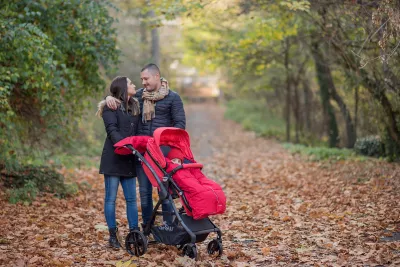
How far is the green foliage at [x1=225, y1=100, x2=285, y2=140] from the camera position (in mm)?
25277

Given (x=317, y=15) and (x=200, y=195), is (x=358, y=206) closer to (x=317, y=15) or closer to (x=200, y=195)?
(x=200, y=195)

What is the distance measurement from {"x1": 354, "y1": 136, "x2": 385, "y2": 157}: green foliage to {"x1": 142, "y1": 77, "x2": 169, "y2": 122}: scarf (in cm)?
855

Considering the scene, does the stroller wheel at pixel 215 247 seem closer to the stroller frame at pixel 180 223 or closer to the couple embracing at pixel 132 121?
the stroller frame at pixel 180 223

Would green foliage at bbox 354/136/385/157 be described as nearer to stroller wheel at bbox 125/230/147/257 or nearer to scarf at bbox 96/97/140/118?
scarf at bbox 96/97/140/118

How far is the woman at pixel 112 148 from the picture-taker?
6113 millimetres

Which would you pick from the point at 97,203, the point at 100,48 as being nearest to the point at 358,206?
the point at 97,203

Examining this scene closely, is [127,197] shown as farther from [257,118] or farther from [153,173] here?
[257,118]

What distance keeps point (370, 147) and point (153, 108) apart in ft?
30.0

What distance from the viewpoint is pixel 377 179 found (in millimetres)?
9992

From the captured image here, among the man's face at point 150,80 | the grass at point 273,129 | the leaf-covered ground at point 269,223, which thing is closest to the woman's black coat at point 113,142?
the man's face at point 150,80

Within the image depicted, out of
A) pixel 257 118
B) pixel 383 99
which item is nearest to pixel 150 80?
pixel 383 99

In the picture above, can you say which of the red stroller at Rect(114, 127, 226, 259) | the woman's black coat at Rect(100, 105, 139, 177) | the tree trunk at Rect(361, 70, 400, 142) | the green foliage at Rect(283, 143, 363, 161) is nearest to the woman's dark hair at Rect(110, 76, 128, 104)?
the woman's black coat at Rect(100, 105, 139, 177)

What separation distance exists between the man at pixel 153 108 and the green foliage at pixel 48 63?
2155 mm

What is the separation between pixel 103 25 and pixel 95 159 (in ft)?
22.6
